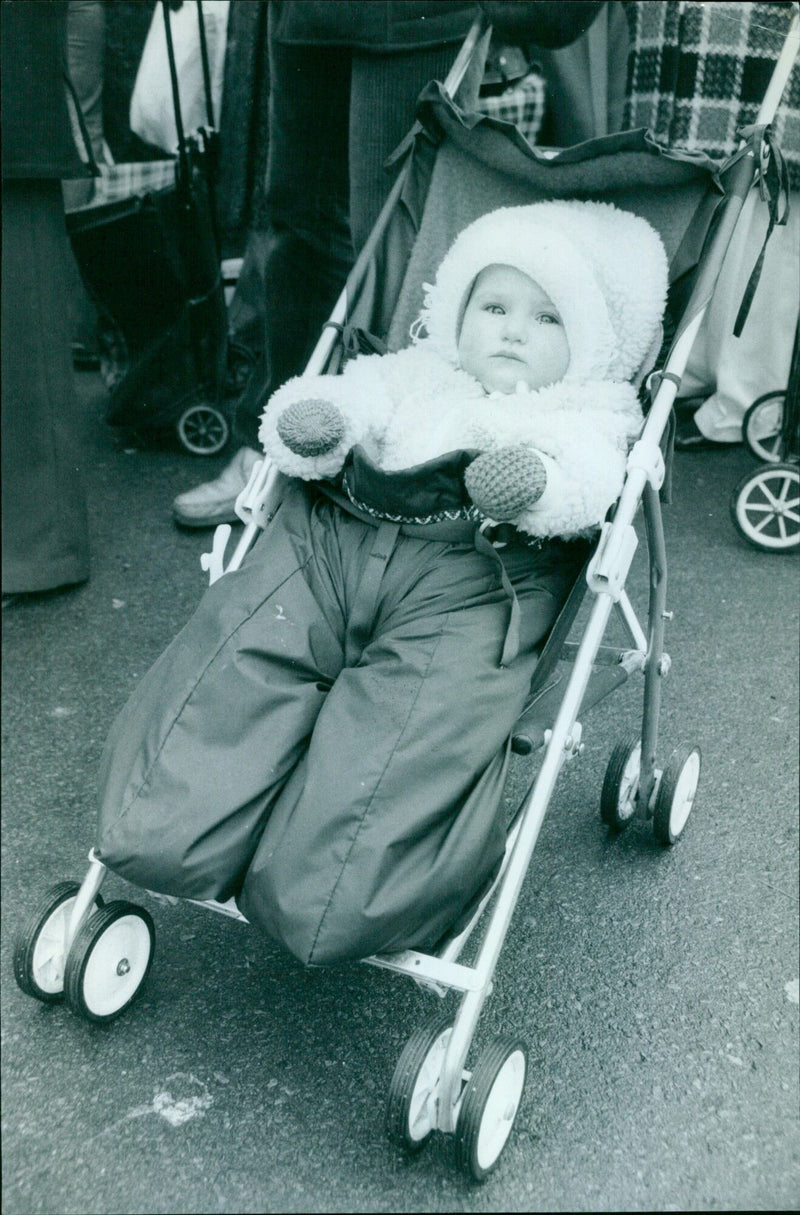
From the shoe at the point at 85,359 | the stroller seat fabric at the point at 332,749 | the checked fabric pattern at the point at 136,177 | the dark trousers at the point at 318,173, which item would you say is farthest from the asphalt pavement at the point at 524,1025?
the shoe at the point at 85,359

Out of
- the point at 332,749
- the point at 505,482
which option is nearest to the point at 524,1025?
the point at 332,749

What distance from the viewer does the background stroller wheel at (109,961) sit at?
1.59 metres

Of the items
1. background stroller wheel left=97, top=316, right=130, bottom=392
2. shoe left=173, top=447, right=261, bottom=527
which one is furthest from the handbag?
shoe left=173, top=447, right=261, bottom=527

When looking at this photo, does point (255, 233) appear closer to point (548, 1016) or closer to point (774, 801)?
point (774, 801)

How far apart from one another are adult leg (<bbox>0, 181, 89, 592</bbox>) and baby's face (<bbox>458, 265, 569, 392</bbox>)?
1176 mm

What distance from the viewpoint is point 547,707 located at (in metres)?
1.69

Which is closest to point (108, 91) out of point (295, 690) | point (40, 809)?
point (40, 809)

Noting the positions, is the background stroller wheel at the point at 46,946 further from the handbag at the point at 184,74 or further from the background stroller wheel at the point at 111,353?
the handbag at the point at 184,74

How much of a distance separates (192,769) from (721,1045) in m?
0.88

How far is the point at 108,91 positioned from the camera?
454 centimetres

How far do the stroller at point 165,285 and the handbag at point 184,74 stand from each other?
0.10 meters

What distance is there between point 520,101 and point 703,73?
57 cm

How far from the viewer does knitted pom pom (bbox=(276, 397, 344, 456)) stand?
175 cm

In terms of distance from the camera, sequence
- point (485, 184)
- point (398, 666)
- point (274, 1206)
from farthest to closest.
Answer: point (485, 184) → point (398, 666) → point (274, 1206)
